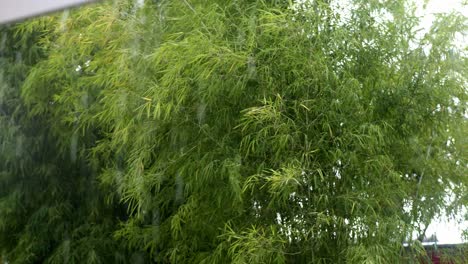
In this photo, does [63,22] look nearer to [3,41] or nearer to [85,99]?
[85,99]

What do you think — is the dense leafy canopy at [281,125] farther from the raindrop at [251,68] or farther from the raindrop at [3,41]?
the raindrop at [3,41]

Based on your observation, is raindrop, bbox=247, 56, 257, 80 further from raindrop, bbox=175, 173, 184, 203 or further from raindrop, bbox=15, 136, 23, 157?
raindrop, bbox=15, 136, 23, 157

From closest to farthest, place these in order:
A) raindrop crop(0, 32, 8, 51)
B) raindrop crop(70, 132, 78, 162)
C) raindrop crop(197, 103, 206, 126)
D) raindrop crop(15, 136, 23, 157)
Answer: raindrop crop(197, 103, 206, 126), raindrop crop(70, 132, 78, 162), raindrop crop(15, 136, 23, 157), raindrop crop(0, 32, 8, 51)

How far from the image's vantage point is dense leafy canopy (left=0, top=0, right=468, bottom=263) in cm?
390

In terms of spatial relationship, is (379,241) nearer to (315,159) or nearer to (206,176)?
(315,159)

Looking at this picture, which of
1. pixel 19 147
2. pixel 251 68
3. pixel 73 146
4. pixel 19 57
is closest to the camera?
pixel 251 68

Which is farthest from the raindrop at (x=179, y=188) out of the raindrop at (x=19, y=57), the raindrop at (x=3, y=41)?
the raindrop at (x=3, y=41)

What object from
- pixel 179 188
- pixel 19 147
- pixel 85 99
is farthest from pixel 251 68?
pixel 19 147

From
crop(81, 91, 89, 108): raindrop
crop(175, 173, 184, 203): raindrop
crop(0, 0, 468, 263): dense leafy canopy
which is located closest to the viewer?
crop(0, 0, 468, 263): dense leafy canopy

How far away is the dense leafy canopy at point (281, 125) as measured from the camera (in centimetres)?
390

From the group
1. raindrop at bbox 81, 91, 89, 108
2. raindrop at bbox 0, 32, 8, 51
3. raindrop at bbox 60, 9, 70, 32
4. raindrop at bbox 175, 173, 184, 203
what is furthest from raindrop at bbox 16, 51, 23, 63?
raindrop at bbox 175, 173, 184, 203

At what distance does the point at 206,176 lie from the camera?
4207 mm

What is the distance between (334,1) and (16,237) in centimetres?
317

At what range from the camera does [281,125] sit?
12.6 ft
